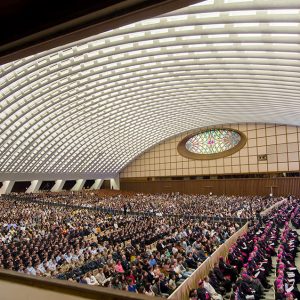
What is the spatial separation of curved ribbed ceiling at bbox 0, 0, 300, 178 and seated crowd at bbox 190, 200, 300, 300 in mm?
11518

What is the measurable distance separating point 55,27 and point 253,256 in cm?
1362

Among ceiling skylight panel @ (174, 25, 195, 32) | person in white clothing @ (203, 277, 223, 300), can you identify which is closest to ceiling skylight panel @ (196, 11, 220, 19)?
ceiling skylight panel @ (174, 25, 195, 32)

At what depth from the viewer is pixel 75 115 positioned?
42844 mm

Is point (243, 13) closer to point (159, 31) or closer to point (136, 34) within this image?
point (159, 31)

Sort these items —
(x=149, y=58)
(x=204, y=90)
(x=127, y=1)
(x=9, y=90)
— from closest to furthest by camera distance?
(x=127, y=1), (x=149, y=58), (x=9, y=90), (x=204, y=90)

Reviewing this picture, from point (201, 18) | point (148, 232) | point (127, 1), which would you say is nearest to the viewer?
point (127, 1)

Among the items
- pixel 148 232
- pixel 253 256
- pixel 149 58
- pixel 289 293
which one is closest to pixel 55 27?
pixel 289 293

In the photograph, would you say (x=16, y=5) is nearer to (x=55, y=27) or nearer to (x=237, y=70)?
(x=55, y=27)

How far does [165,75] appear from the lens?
30984mm

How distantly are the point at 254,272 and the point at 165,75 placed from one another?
71.1 feet

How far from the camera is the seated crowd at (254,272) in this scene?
10.4 metres

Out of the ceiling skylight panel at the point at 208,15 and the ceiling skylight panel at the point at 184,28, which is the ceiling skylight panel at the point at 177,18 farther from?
the ceiling skylight panel at the point at 184,28

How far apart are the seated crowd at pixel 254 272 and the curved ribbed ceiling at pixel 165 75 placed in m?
11.5

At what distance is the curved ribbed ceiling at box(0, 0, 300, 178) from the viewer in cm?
1961
